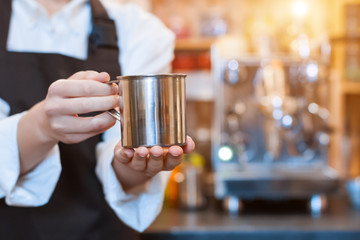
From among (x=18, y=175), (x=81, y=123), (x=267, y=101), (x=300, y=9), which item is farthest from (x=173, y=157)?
(x=300, y=9)

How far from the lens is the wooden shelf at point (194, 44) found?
271 cm

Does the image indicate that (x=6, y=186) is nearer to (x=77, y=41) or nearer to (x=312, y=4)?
(x=77, y=41)

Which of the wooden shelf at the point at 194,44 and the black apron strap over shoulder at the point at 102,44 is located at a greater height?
the wooden shelf at the point at 194,44

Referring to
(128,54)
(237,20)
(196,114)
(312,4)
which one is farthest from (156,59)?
(312,4)

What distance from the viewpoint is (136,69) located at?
3.17 ft

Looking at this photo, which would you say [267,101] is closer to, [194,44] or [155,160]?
[194,44]

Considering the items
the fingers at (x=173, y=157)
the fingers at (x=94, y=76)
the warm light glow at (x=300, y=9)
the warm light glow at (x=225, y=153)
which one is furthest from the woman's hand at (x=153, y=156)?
the warm light glow at (x=300, y=9)

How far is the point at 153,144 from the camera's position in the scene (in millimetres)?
554

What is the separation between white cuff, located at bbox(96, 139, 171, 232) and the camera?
0.84 meters

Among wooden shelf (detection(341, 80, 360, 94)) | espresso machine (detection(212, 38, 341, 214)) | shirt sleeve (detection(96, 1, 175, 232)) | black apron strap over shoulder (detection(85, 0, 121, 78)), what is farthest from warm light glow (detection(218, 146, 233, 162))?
wooden shelf (detection(341, 80, 360, 94))

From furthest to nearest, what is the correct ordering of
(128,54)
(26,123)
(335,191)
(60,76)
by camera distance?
(335,191)
(128,54)
(60,76)
(26,123)

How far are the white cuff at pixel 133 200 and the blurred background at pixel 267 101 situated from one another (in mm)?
731

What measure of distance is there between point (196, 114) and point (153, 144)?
2.39 meters

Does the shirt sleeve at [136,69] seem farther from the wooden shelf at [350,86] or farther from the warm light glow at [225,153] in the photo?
the wooden shelf at [350,86]
